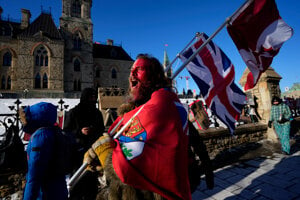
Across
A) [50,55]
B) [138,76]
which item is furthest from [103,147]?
[50,55]

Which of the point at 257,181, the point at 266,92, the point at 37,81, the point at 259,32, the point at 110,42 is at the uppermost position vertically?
the point at 110,42

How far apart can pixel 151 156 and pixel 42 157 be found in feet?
4.51

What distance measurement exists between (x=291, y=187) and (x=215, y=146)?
2.53 meters

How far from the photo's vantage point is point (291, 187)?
10.2ft

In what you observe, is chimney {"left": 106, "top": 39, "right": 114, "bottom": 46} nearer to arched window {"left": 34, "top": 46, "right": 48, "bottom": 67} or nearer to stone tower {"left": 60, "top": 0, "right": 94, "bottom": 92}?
stone tower {"left": 60, "top": 0, "right": 94, "bottom": 92}

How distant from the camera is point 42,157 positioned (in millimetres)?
1637

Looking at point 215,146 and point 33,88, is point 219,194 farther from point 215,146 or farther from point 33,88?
point 33,88

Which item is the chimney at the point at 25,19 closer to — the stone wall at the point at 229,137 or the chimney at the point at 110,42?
the chimney at the point at 110,42

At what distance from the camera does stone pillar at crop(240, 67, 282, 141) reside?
6.71 metres

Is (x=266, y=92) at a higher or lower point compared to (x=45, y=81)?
lower

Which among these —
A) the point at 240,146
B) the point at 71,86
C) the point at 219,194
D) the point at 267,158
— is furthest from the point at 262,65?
the point at 71,86

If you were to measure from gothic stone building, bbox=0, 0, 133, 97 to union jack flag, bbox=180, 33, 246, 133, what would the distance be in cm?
2417

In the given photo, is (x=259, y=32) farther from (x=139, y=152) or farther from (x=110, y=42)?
(x=110, y=42)

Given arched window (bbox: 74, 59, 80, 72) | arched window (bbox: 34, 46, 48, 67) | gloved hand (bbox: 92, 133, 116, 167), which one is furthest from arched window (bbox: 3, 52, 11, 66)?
gloved hand (bbox: 92, 133, 116, 167)
